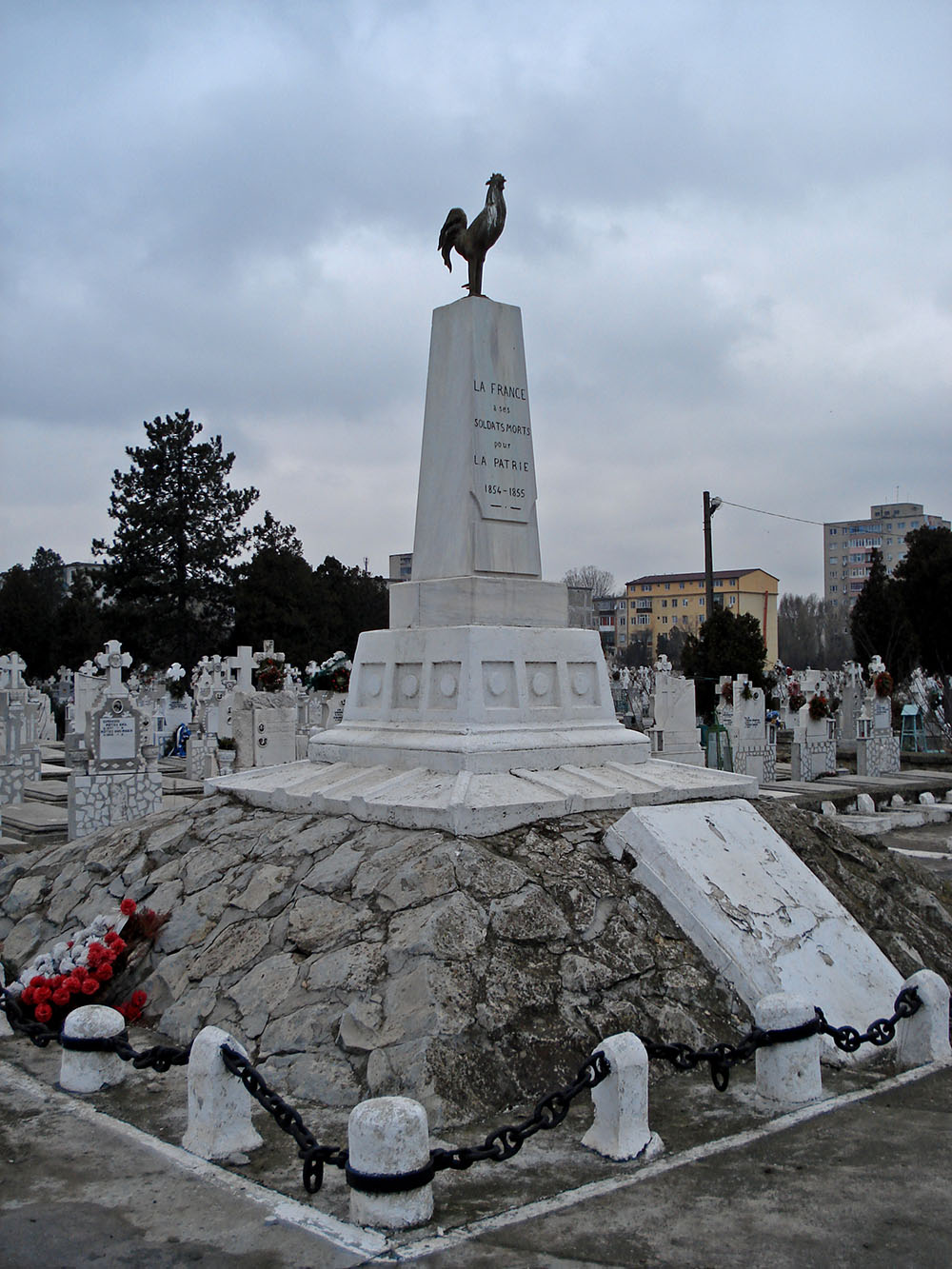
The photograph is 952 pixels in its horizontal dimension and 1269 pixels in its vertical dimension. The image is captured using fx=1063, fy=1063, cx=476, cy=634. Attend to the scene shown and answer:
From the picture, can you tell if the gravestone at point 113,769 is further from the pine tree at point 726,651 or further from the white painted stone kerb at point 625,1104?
the pine tree at point 726,651

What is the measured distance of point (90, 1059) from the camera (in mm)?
4742

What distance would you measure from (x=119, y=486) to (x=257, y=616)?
7.36 meters

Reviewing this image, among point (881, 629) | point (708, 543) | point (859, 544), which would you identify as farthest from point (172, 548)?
point (859, 544)

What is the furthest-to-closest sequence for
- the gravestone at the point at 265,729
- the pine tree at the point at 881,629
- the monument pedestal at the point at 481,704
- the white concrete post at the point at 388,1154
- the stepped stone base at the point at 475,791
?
the pine tree at the point at 881,629 → the gravestone at the point at 265,729 → the monument pedestal at the point at 481,704 → the stepped stone base at the point at 475,791 → the white concrete post at the point at 388,1154

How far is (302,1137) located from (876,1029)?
2.57 metres

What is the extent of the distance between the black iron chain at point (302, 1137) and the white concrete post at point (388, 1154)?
0.36 feet

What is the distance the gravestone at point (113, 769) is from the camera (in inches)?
528

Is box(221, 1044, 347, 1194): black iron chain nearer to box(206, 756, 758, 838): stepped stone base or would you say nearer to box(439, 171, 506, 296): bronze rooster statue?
box(206, 756, 758, 838): stepped stone base

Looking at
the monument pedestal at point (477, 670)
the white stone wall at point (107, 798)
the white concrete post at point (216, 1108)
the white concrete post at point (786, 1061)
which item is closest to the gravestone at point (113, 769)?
the white stone wall at point (107, 798)

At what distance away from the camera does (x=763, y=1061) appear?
4.47 meters

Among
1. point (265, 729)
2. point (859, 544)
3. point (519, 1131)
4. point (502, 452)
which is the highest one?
point (859, 544)

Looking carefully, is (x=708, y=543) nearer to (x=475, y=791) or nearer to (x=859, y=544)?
(x=475, y=791)

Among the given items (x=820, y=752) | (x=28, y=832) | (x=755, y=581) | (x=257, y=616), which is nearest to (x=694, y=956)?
(x=28, y=832)

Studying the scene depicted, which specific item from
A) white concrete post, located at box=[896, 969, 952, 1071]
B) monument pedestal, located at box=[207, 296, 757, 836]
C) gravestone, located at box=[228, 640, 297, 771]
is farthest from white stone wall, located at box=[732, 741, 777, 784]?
white concrete post, located at box=[896, 969, 952, 1071]
